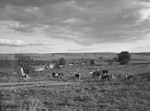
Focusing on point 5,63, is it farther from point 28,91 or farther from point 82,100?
point 82,100

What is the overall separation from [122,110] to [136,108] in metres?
1.24

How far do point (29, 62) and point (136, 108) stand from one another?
3052 centimetres

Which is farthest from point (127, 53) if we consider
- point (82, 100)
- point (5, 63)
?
point (82, 100)

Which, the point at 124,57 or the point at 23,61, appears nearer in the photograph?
the point at 23,61

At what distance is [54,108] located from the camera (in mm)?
10414

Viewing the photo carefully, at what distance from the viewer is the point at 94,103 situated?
1138 centimetres

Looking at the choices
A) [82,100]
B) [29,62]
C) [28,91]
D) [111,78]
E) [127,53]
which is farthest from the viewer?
[127,53]

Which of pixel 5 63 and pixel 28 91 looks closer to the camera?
pixel 28 91

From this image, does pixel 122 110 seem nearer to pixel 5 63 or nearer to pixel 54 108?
pixel 54 108

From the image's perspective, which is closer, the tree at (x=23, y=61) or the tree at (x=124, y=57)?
the tree at (x=23, y=61)

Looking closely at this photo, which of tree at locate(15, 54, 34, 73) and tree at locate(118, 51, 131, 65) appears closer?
tree at locate(15, 54, 34, 73)

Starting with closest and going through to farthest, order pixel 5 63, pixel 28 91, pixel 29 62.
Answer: pixel 28 91, pixel 29 62, pixel 5 63

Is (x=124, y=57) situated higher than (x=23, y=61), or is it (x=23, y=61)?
(x=23, y=61)

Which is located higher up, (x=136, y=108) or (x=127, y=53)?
(x=127, y=53)
